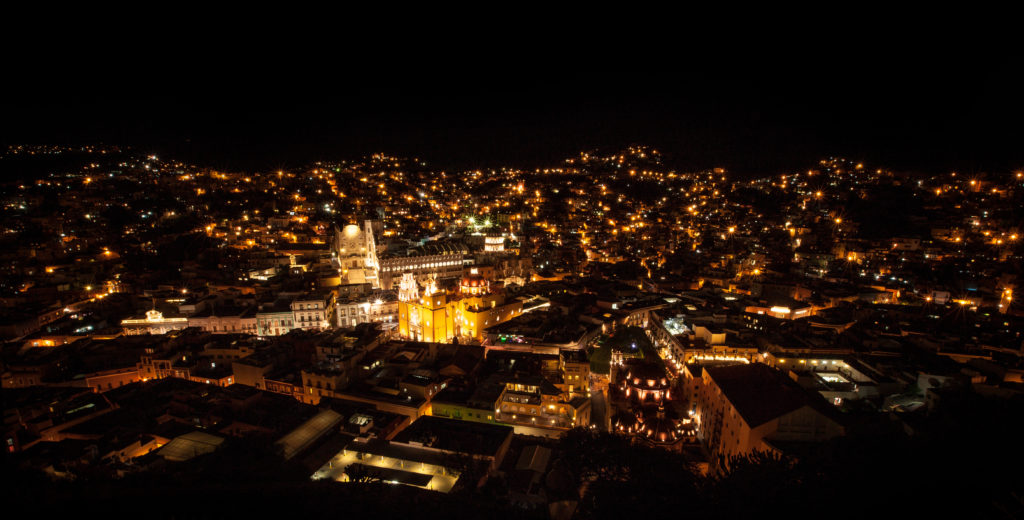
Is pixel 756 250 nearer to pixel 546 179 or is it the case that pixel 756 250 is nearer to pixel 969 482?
pixel 969 482

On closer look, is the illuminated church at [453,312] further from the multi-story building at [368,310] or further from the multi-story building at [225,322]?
the multi-story building at [225,322]

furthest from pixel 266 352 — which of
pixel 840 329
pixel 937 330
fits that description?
pixel 937 330

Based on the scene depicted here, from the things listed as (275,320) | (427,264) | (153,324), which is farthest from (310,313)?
(427,264)

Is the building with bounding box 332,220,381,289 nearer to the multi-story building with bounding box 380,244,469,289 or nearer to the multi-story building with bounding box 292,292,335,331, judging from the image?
the multi-story building with bounding box 380,244,469,289

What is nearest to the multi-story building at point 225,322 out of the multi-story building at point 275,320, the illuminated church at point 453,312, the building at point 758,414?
the multi-story building at point 275,320

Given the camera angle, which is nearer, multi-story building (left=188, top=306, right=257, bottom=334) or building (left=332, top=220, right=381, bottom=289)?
multi-story building (left=188, top=306, right=257, bottom=334)

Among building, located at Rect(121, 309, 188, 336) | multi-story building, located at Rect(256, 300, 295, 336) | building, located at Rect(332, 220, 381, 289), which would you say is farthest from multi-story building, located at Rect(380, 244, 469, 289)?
building, located at Rect(121, 309, 188, 336)

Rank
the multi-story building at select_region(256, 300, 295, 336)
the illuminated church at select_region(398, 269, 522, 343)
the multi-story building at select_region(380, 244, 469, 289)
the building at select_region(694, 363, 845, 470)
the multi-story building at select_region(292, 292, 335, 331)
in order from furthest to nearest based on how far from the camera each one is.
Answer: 1. the multi-story building at select_region(380, 244, 469, 289)
2. the multi-story building at select_region(292, 292, 335, 331)
3. the illuminated church at select_region(398, 269, 522, 343)
4. the multi-story building at select_region(256, 300, 295, 336)
5. the building at select_region(694, 363, 845, 470)

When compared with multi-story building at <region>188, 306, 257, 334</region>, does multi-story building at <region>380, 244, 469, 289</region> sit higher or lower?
higher

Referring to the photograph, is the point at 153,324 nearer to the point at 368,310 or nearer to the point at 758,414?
the point at 368,310
